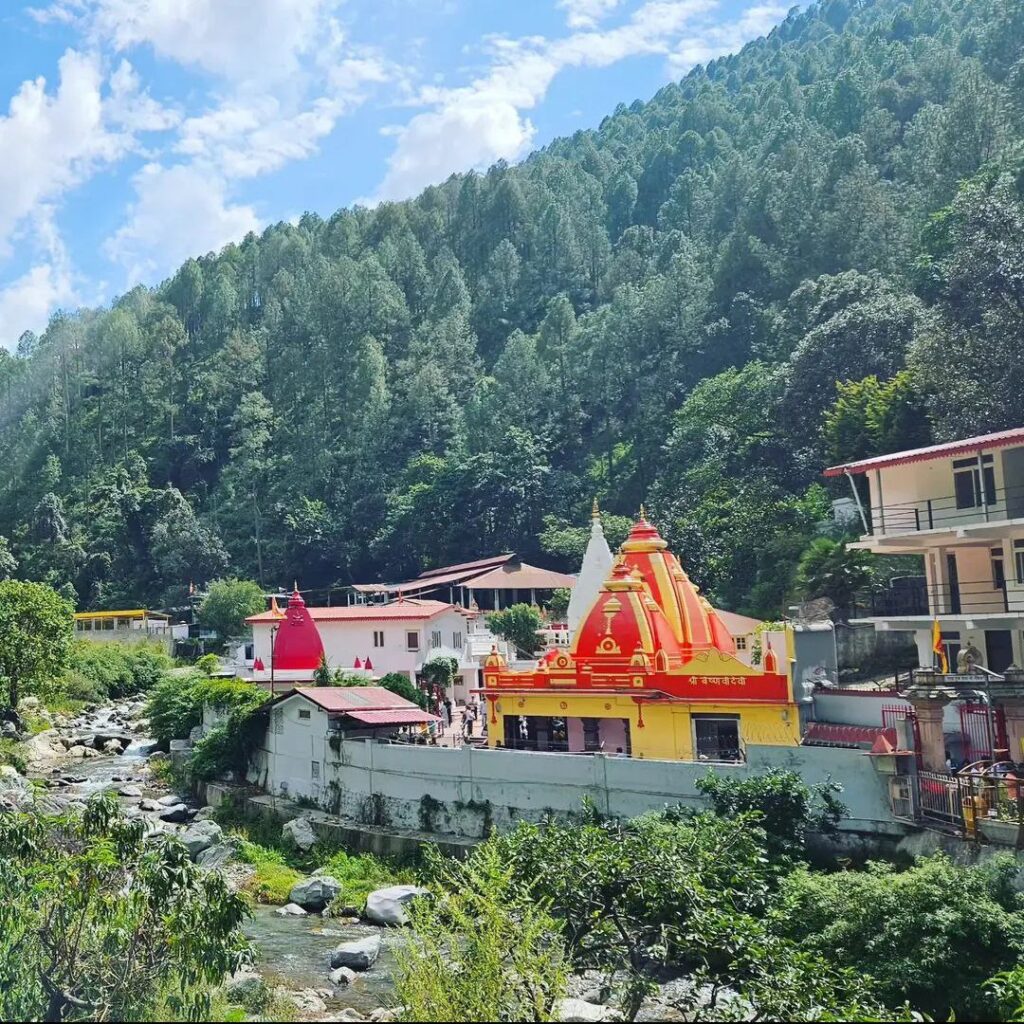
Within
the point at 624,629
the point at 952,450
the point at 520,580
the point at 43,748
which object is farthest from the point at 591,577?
the point at 520,580

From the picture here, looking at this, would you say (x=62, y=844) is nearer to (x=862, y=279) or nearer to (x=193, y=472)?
(x=862, y=279)

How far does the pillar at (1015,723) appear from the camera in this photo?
67.9 ft

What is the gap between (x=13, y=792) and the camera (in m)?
25.3

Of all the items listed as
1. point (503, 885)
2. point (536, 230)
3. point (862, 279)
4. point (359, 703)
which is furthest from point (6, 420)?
point (503, 885)

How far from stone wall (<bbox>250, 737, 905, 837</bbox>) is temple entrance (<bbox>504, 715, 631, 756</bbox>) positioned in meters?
1.83

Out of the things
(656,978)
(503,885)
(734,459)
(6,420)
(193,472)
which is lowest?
(656,978)

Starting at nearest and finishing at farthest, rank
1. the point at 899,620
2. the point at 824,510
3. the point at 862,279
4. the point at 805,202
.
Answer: the point at 899,620 < the point at 824,510 < the point at 862,279 < the point at 805,202

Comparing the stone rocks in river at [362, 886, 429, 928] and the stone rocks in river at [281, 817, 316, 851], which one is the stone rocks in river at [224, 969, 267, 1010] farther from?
the stone rocks in river at [281, 817, 316, 851]

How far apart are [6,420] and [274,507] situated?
41.4 m

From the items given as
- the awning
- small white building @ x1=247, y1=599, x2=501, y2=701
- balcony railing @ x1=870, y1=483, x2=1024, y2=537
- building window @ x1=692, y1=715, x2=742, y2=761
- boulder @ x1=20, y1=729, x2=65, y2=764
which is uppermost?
balcony railing @ x1=870, y1=483, x2=1024, y2=537

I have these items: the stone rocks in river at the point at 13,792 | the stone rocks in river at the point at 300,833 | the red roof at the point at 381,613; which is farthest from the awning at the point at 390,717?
the red roof at the point at 381,613

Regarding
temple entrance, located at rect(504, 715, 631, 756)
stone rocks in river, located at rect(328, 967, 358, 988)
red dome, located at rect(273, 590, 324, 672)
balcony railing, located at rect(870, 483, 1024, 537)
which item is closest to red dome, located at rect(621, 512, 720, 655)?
temple entrance, located at rect(504, 715, 631, 756)

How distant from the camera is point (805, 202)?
2881 inches

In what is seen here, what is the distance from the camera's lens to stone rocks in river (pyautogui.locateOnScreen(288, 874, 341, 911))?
78.7 ft
